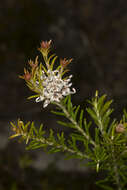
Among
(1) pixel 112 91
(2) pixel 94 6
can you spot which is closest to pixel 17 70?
(1) pixel 112 91

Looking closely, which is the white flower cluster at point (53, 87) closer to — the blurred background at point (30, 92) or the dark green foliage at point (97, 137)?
the dark green foliage at point (97, 137)

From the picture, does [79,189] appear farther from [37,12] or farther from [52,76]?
[37,12]

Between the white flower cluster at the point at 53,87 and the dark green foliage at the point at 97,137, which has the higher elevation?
the white flower cluster at the point at 53,87

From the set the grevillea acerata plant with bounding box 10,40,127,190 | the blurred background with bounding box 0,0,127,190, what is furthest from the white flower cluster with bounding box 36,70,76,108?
the blurred background with bounding box 0,0,127,190

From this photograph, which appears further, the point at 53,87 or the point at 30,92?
the point at 30,92

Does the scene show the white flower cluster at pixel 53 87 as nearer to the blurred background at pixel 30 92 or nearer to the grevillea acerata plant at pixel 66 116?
the grevillea acerata plant at pixel 66 116

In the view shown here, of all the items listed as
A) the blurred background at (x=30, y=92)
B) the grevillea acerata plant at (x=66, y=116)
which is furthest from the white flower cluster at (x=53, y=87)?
the blurred background at (x=30, y=92)

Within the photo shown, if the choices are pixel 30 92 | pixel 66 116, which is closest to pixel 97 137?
pixel 66 116

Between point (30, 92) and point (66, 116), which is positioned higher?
point (30, 92)

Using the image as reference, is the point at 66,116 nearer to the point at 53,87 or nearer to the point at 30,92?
the point at 53,87

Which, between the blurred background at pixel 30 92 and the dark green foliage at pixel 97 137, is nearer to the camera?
the dark green foliage at pixel 97 137
